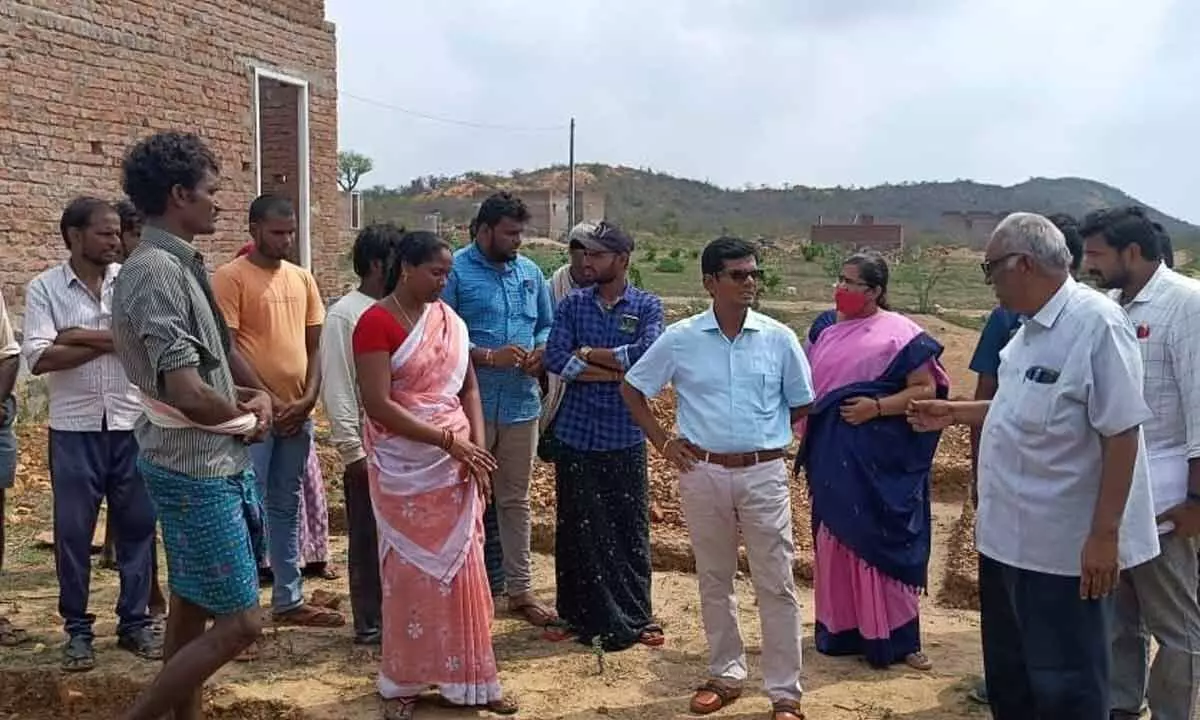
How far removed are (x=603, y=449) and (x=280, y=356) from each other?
147 cm

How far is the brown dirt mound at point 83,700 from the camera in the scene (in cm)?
400

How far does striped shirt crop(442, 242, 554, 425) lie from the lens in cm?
479

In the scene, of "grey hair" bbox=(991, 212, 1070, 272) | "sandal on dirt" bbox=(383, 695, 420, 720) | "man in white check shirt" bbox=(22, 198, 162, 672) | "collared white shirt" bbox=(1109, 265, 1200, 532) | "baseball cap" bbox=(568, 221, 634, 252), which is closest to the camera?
"grey hair" bbox=(991, 212, 1070, 272)

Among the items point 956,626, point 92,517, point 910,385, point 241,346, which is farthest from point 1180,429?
point 92,517

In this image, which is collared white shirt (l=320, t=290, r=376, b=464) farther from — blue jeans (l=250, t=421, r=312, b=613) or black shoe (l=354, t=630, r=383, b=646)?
black shoe (l=354, t=630, r=383, b=646)

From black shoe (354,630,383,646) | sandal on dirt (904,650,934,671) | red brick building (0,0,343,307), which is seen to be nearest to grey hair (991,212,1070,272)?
sandal on dirt (904,650,934,671)

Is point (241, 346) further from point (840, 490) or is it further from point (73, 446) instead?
point (840, 490)

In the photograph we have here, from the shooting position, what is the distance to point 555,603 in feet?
17.2

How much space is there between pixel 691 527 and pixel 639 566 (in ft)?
2.80

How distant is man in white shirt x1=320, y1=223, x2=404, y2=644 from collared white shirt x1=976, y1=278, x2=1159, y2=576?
8.30ft

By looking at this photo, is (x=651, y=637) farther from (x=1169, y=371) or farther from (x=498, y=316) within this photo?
(x=1169, y=371)

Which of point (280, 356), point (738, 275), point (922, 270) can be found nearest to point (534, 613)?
point (280, 356)

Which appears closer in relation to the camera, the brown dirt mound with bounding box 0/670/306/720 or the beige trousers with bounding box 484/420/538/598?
the brown dirt mound with bounding box 0/670/306/720

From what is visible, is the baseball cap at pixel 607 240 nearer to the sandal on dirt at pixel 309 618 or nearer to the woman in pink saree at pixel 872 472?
the woman in pink saree at pixel 872 472
